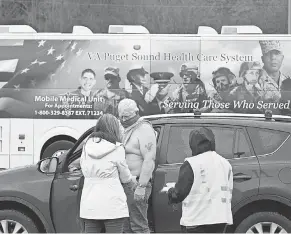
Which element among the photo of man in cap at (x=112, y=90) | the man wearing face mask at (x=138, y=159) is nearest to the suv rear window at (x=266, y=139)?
the man wearing face mask at (x=138, y=159)

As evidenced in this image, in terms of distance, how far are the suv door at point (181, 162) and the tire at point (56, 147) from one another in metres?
7.41

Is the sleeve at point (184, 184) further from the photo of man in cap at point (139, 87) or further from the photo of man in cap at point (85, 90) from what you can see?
the photo of man in cap at point (85, 90)

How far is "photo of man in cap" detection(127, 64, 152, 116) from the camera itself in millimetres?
15555

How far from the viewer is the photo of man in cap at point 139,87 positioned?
51.0 ft

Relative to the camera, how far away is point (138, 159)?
7840 millimetres

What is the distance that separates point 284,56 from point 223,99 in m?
1.40

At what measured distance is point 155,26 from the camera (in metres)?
28.0

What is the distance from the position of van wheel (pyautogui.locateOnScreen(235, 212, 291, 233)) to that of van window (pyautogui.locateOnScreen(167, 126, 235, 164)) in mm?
665

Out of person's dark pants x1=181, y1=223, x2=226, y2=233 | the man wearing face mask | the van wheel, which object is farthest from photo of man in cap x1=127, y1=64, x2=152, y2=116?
person's dark pants x1=181, y1=223, x2=226, y2=233

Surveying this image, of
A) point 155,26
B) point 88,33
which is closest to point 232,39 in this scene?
point 88,33

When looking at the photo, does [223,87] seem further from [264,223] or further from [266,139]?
[264,223]

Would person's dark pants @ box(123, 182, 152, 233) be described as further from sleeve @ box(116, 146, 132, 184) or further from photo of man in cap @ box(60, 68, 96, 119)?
photo of man in cap @ box(60, 68, 96, 119)

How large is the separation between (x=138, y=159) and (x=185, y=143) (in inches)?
23.9

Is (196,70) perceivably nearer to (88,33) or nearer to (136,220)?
(88,33)
